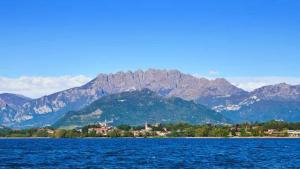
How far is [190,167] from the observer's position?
348ft

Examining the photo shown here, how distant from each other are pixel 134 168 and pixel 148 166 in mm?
4939

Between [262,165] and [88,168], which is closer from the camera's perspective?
[88,168]

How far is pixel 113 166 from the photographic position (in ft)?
358

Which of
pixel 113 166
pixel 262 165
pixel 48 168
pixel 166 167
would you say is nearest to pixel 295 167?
pixel 262 165

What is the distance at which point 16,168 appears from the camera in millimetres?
102312

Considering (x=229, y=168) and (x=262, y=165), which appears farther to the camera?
(x=262, y=165)

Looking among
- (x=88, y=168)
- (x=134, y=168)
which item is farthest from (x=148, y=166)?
(x=88, y=168)

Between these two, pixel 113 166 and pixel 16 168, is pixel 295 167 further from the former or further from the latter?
pixel 16 168

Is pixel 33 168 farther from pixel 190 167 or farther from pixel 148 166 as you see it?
pixel 190 167

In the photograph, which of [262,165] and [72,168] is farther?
[262,165]

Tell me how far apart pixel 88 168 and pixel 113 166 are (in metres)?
7.46

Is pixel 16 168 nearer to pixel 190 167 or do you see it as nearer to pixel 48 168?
pixel 48 168

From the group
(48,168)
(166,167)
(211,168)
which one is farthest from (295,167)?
(48,168)

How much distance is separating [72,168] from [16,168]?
9.45 m
